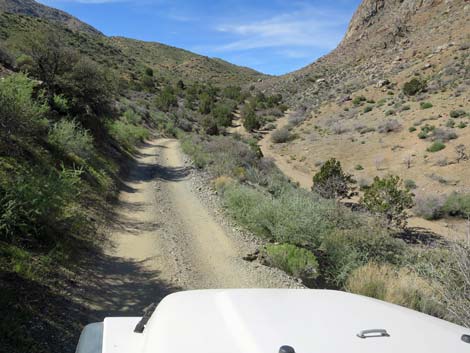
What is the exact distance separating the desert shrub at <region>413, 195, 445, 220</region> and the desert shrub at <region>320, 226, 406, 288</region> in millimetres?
10867

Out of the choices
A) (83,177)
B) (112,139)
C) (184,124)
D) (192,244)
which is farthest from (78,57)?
(184,124)

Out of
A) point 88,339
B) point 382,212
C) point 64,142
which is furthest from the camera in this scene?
point 382,212

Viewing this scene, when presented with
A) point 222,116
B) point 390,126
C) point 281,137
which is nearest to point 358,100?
point 281,137

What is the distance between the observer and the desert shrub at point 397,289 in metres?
5.69

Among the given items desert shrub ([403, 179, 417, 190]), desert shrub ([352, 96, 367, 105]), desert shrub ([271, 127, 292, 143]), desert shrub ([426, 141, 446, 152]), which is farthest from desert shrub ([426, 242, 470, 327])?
desert shrub ([352, 96, 367, 105])

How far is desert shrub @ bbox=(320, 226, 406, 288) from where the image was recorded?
28.5ft

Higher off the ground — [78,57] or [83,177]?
[78,57]

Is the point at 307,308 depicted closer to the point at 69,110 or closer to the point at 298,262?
the point at 298,262

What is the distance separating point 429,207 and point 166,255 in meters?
Answer: 17.3

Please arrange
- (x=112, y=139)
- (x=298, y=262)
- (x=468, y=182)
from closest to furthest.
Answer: (x=298, y=262) → (x=112, y=139) → (x=468, y=182)

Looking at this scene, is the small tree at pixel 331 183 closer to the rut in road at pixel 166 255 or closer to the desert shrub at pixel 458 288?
the rut in road at pixel 166 255

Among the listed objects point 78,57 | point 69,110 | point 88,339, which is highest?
point 78,57

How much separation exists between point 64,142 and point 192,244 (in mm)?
6249

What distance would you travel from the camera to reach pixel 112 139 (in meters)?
19.9
